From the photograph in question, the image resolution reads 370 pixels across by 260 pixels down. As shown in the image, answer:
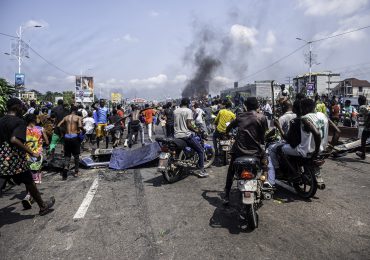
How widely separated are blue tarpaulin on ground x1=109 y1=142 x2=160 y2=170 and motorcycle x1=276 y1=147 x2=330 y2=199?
13.9 feet

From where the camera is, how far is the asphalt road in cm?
403

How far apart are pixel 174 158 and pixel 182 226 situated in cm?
288

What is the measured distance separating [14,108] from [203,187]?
3911 mm

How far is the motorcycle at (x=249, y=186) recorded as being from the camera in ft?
14.8

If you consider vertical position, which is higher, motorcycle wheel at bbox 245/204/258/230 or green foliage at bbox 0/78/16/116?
green foliage at bbox 0/78/16/116

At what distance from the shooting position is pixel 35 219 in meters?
5.39

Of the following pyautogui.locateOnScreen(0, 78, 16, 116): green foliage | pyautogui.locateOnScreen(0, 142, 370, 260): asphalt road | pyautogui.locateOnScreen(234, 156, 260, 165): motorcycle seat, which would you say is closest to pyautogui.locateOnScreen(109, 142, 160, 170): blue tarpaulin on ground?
pyautogui.locateOnScreen(0, 142, 370, 260): asphalt road

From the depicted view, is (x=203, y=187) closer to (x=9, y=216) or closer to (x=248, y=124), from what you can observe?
(x=248, y=124)

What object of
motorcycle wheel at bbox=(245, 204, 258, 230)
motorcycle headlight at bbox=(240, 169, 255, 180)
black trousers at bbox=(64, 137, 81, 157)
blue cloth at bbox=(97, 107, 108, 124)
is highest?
blue cloth at bbox=(97, 107, 108, 124)

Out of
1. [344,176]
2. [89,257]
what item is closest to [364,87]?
[344,176]

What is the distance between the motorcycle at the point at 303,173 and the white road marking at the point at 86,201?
357 centimetres

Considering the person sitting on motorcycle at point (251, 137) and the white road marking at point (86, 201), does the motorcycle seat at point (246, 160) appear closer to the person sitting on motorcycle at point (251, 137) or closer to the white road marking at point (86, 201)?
the person sitting on motorcycle at point (251, 137)

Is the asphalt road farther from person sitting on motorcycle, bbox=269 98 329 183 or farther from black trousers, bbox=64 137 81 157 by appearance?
black trousers, bbox=64 137 81 157

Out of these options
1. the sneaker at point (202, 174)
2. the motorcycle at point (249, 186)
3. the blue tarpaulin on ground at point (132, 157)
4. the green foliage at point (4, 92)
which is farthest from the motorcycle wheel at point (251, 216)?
the green foliage at point (4, 92)
